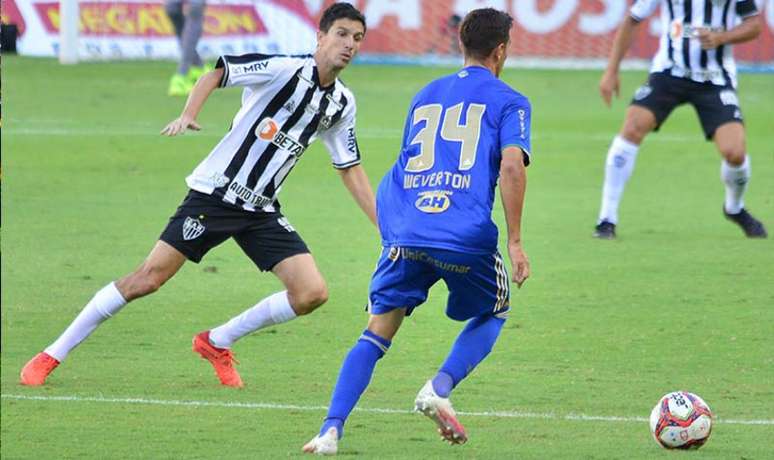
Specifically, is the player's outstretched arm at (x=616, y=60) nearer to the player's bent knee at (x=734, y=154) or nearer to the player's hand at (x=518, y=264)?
the player's bent knee at (x=734, y=154)

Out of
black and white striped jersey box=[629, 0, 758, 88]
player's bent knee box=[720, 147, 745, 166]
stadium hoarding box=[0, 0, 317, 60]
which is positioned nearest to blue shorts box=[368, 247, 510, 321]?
player's bent knee box=[720, 147, 745, 166]

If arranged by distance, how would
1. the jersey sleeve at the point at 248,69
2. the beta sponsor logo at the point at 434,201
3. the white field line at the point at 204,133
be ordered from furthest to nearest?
the white field line at the point at 204,133, the jersey sleeve at the point at 248,69, the beta sponsor logo at the point at 434,201

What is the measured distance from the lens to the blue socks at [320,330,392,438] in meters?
6.48

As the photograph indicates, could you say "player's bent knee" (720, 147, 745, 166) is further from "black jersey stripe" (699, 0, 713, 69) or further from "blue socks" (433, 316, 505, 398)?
"blue socks" (433, 316, 505, 398)

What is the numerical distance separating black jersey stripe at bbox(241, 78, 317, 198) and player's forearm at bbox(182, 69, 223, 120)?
0.46m

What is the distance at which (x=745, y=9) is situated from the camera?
1258 cm

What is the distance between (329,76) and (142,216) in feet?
21.1

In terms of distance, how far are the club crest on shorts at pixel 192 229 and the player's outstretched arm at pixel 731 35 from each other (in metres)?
5.70

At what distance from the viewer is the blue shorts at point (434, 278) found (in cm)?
658

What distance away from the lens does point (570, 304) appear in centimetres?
1032

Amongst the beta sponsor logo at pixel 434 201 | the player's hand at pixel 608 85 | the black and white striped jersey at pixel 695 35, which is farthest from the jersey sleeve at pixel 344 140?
the black and white striped jersey at pixel 695 35

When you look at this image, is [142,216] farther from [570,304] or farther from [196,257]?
[196,257]

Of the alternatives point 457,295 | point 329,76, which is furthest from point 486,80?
point 329,76

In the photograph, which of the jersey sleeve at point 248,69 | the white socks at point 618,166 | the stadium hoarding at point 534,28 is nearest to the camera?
the jersey sleeve at point 248,69
